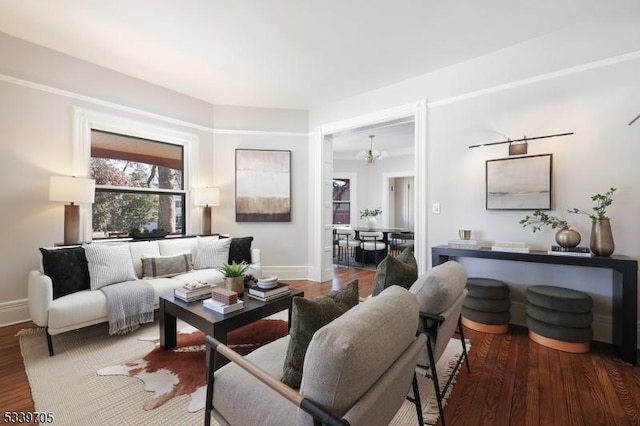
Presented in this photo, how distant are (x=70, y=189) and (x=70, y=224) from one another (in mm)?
433

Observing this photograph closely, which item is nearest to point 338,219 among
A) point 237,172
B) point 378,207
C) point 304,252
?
point 378,207

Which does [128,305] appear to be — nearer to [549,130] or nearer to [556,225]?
[556,225]

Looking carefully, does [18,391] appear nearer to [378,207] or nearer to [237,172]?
[237,172]

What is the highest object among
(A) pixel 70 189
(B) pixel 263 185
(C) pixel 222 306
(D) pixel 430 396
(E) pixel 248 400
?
(B) pixel 263 185

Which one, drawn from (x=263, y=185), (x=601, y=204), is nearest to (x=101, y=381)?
(x=263, y=185)

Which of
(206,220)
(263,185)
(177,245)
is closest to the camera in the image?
(177,245)

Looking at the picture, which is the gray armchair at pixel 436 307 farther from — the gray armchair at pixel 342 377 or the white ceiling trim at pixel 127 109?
the white ceiling trim at pixel 127 109

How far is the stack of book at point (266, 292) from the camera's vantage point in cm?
235

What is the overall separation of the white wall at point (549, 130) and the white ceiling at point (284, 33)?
0.24 metres

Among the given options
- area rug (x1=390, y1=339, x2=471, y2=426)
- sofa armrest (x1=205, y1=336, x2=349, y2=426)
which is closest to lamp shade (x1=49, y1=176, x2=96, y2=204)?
sofa armrest (x1=205, y1=336, x2=349, y2=426)

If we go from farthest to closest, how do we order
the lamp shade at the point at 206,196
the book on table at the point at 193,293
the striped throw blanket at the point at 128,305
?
the lamp shade at the point at 206,196 < the striped throw blanket at the point at 128,305 < the book on table at the point at 193,293

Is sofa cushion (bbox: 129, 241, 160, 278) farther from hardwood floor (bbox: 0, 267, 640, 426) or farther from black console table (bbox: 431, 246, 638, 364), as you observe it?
black console table (bbox: 431, 246, 638, 364)

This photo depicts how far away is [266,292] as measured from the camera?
2.36 meters

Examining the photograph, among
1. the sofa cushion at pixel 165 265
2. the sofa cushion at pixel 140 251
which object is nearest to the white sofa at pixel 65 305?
the sofa cushion at pixel 165 265
